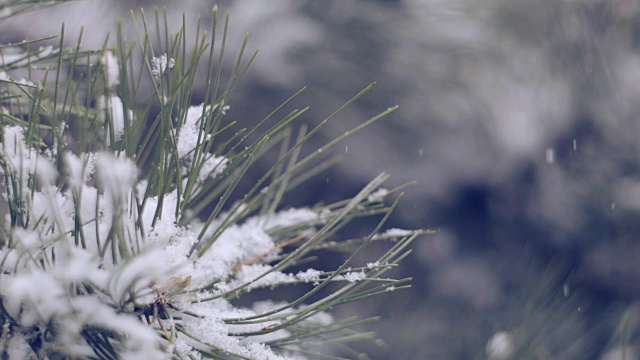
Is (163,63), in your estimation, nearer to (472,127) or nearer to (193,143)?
(193,143)

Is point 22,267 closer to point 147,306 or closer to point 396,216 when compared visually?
point 147,306

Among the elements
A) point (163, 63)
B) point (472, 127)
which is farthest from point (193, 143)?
point (472, 127)

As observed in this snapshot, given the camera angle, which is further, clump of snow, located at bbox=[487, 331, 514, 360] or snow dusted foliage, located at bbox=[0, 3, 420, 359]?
clump of snow, located at bbox=[487, 331, 514, 360]

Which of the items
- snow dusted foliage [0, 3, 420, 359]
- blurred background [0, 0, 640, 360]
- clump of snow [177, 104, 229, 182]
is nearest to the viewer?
snow dusted foliage [0, 3, 420, 359]

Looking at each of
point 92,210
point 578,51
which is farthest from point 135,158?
point 578,51

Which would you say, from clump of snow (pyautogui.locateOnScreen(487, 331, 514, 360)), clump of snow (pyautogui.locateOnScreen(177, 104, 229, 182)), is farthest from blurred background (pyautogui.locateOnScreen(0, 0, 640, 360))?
clump of snow (pyautogui.locateOnScreen(177, 104, 229, 182))

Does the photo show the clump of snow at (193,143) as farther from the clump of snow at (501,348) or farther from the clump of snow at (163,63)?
the clump of snow at (501,348)

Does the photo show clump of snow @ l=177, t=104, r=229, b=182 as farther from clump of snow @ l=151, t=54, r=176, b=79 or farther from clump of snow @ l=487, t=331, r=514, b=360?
clump of snow @ l=487, t=331, r=514, b=360

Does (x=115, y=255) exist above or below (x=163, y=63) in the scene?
below
